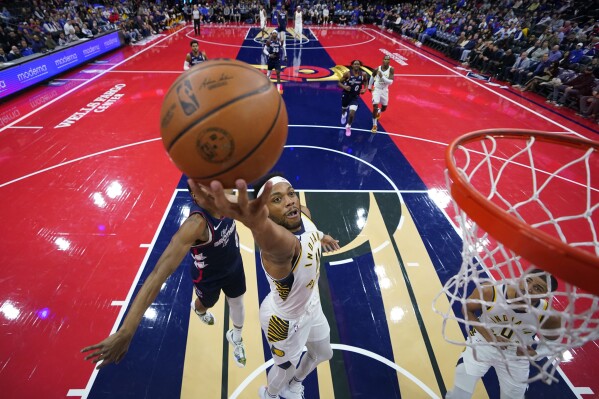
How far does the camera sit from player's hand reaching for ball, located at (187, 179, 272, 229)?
136 centimetres

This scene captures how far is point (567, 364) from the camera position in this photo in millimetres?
3312

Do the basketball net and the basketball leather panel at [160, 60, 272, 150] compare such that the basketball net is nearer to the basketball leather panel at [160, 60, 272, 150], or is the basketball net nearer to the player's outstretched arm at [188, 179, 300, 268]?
the player's outstretched arm at [188, 179, 300, 268]

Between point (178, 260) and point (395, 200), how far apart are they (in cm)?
432

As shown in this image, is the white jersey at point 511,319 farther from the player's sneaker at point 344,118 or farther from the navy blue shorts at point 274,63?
the navy blue shorts at point 274,63

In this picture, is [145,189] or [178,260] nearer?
[178,260]

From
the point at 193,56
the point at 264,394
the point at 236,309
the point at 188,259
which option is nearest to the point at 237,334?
the point at 236,309

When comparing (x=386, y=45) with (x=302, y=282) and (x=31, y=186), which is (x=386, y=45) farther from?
(x=302, y=282)

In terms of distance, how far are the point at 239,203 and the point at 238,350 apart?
2.36 m

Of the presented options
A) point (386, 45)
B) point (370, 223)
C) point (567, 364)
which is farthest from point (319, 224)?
point (386, 45)

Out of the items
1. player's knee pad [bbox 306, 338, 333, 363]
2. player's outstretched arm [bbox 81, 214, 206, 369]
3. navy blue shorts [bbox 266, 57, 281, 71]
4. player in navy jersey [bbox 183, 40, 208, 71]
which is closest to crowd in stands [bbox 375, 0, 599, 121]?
navy blue shorts [bbox 266, 57, 281, 71]

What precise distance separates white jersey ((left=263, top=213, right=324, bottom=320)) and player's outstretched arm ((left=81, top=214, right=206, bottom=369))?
57 centimetres

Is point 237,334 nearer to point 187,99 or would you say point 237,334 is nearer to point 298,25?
point 187,99

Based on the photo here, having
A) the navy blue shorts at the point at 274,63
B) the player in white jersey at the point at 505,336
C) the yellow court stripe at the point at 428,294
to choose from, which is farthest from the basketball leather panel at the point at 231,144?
the navy blue shorts at the point at 274,63

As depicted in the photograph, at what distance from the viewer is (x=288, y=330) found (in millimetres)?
2357
